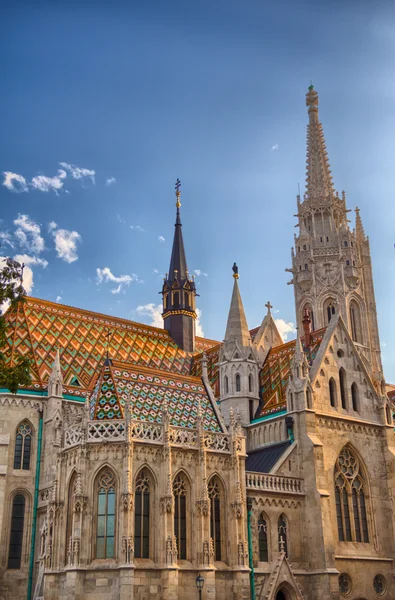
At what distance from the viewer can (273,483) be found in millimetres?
33438

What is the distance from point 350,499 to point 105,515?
1366cm

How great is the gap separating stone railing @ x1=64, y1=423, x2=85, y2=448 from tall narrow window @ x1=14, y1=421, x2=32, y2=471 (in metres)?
6.21

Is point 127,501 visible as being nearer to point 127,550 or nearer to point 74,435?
point 127,550

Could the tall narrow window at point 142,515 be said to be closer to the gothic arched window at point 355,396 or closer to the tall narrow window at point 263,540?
the tall narrow window at point 263,540

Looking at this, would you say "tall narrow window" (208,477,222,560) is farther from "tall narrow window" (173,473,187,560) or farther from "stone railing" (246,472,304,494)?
"stone railing" (246,472,304,494)

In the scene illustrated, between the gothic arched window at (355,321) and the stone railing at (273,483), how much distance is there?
38028mm

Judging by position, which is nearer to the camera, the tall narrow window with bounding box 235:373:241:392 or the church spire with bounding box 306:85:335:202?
the tall narrow window with bounding box 235:373:241:392

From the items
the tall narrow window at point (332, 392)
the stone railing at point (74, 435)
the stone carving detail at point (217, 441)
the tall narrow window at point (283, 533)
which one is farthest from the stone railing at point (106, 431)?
the tall narrow window at point (332, 392)

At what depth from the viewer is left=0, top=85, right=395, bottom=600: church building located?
28.5 metres

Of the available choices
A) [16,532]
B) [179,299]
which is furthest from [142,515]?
[179,299]

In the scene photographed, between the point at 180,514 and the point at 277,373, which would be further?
the point at 277,373

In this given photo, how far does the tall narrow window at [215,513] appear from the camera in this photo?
30.4 metres

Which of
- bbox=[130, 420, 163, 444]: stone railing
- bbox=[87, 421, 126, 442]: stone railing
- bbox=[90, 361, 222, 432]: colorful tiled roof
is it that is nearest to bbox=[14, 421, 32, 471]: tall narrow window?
bbox=[90, 361, 222, 432]: colorful tiled roof

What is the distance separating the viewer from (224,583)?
29828 millimetres
